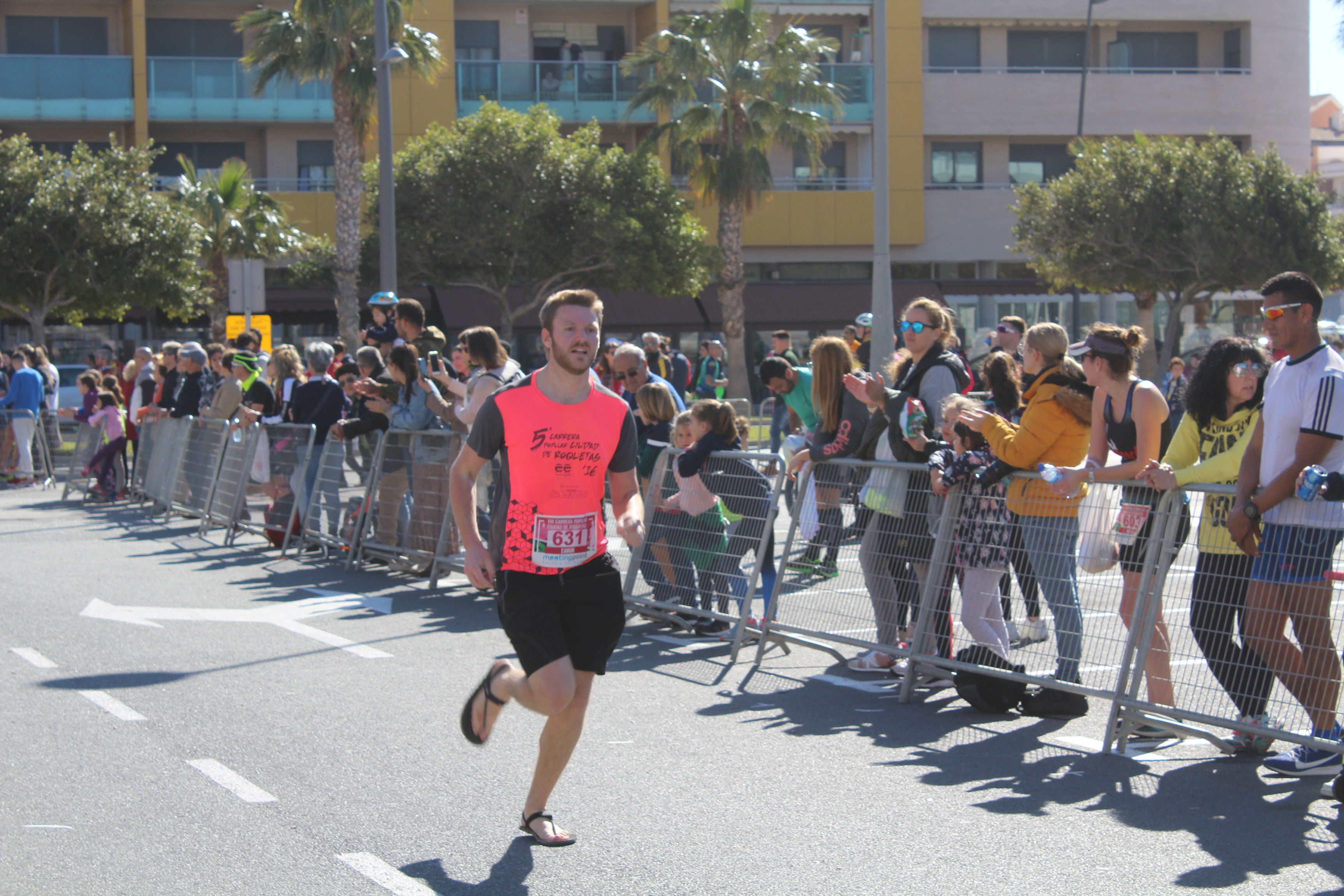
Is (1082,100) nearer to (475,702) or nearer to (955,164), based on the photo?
(955,164)

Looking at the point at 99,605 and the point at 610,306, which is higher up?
the point at 610,306

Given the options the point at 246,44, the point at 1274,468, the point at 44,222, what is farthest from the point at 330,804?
the point at 246,44

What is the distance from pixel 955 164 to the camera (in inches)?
1714

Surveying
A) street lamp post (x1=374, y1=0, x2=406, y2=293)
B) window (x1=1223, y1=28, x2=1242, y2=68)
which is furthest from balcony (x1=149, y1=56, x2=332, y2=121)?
window (x1=1223, y1=28, x2=1242, y2=68)

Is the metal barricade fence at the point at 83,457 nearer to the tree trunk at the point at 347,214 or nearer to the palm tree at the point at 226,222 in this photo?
the tree trunk at the point at 347,214

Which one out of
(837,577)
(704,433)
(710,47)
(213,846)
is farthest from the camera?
(710,47)

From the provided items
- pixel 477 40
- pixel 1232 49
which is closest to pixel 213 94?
pixel 477 40

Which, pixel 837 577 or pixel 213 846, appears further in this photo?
pixel 837 577

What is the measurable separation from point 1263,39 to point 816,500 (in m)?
43.1

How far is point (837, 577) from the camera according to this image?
7504 millimetres

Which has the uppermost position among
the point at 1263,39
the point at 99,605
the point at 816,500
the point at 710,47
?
the point at 1263,39

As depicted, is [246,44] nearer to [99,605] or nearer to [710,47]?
[710,47]

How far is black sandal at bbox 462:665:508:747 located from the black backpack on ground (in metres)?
2.69

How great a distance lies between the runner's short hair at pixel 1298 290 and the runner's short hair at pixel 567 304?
2599mm
